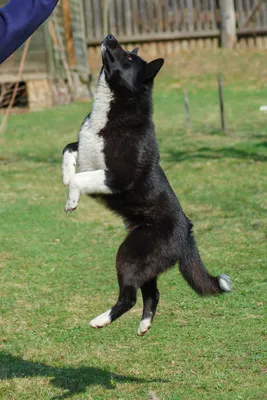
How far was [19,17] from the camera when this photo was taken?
3252 millimetres

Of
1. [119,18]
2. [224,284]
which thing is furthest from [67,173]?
[119,18]

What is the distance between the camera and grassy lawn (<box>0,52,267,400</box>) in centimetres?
512

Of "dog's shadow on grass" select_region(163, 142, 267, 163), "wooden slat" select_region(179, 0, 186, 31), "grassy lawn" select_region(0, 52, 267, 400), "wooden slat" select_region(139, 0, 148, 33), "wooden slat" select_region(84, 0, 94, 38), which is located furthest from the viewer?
"wooden slat" select_region(179, 0, 186, 31)

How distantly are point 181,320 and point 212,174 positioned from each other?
5968 millimetres

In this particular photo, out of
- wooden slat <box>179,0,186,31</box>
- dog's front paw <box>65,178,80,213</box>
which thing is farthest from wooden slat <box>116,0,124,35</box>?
dog's front paw <box>65,178,80,213</box>

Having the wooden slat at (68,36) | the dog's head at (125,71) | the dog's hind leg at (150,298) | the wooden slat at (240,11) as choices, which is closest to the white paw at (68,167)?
the dog's head at (125,71)

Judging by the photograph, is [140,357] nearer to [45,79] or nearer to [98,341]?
[98,341]

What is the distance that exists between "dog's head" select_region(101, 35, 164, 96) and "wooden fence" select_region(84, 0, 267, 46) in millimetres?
19011

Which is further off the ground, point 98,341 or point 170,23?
point 98,341

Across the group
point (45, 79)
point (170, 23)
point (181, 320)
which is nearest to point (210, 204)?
point (181, 320)

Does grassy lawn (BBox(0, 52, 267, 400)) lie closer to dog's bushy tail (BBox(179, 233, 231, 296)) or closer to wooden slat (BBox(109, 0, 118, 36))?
dog's bushy tail (BBox(179, 233, 231, 296))

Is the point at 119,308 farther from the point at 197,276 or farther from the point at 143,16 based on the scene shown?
the point at 143,16

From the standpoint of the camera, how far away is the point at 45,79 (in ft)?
63.1

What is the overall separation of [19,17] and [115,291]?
436 centimetres
